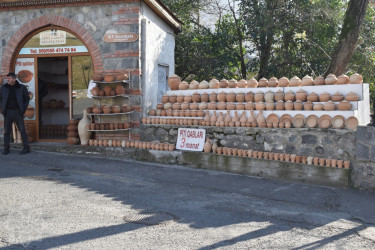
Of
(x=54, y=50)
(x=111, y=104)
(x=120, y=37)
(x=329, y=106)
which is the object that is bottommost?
(x=329, y=106)

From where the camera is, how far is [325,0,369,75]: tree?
9945 millimetres

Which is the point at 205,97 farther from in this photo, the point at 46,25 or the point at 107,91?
the point at 46,25

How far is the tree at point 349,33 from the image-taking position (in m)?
9.95

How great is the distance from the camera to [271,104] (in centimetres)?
806

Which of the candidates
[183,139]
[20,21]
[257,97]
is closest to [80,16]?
[20,21]

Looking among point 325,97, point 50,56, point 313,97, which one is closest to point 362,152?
point 325,97

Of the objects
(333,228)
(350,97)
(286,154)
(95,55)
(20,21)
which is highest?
(20,21)

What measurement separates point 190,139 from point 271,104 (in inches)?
77.1

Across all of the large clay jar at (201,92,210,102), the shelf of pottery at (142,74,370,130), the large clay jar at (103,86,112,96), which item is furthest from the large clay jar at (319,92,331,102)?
the large clay jar at (103,86,112,96)

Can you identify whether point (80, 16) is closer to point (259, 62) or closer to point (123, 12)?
point (123, 12)

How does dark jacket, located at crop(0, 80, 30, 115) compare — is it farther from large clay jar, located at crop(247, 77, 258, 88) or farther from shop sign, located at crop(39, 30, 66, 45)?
→ large clay jar, located at crop(247, 77, 258, 88)

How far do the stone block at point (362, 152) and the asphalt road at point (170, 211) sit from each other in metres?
0.65

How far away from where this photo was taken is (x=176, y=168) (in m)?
8.23

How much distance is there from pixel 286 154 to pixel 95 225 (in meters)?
4.30
